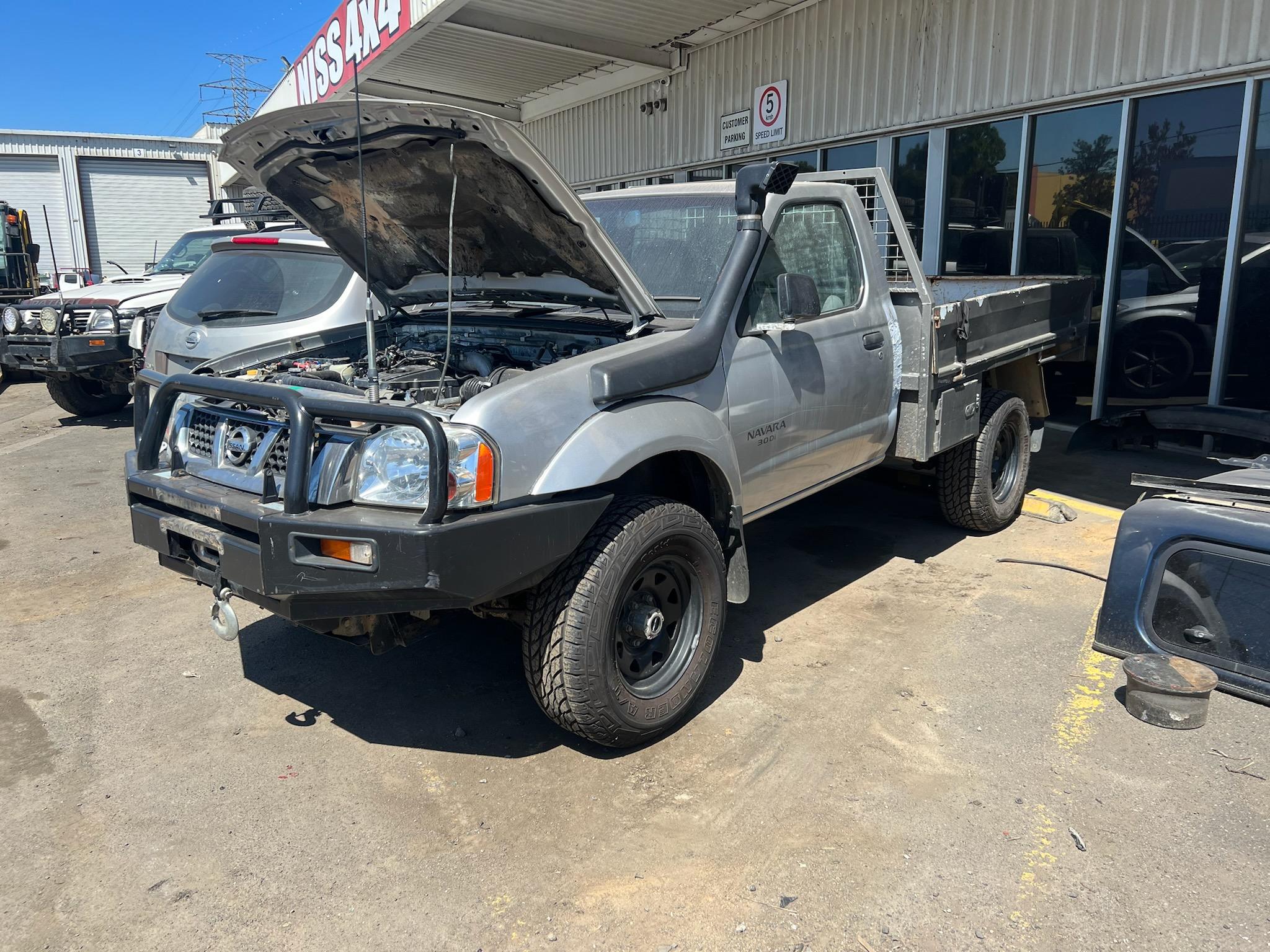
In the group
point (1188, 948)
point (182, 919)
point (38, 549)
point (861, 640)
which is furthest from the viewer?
point (38, 549)

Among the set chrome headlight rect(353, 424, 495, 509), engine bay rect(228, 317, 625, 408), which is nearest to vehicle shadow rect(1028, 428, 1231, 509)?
engine bay rect(228, 317, 625, 408)

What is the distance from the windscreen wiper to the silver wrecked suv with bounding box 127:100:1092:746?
228 centimetres

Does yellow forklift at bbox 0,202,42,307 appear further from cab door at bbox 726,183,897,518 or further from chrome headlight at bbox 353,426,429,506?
chrome headlight at bbox 353,426,429,506

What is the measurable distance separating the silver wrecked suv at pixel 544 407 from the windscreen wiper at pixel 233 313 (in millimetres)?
2283

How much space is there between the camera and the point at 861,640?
14.0 ft

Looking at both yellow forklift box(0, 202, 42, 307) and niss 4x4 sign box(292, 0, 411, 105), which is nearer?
niss 4x4 sign box(292, 0, 411, 105)

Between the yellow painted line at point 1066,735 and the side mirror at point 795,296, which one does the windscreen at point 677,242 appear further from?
the yellow painted line at point 1066,735

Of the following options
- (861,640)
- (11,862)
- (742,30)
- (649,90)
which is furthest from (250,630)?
(649,90)

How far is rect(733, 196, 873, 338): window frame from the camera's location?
3.70m

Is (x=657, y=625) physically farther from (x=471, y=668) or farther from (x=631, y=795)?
(x=471, y=668)

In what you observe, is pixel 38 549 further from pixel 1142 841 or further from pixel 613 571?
pixel 1142 841

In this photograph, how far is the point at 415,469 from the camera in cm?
288

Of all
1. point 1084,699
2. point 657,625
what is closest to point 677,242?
point 657,625

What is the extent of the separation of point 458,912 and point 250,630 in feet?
7.92
